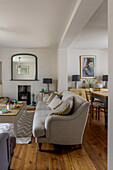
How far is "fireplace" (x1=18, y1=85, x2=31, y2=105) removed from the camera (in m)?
6.13

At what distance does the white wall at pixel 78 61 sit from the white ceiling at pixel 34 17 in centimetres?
188

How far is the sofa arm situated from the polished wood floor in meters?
0.18

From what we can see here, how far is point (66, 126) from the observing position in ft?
7.09

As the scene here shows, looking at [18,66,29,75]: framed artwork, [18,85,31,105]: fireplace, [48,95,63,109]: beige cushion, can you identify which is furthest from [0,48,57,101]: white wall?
[48,95,63,109]: beige cushion

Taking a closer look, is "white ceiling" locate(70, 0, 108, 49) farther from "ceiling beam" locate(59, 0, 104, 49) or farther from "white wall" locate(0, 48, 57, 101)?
"white wall" locate(0, 48, 57, 101)

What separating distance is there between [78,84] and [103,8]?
3.80 m

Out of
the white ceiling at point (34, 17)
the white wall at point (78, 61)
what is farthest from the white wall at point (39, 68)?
the white ceiling at point (34, 17)

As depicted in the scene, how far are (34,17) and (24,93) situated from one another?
3.78 metres

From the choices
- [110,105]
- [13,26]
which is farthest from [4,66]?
[110,105]

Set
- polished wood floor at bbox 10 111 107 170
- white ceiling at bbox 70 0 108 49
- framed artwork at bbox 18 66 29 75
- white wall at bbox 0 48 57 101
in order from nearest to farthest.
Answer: polished wood floor at bbox 10 111 107 170
white ceiling at bbox 70 0 108 49
white wall at bbox 0 48 57 101
framed artwork at bbox 18 66 29 75

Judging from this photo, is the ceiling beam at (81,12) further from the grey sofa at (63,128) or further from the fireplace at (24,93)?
the fireplace at (24,93)

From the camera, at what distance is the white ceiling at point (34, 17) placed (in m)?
2.53

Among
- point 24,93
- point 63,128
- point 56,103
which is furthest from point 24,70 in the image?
point 63,128

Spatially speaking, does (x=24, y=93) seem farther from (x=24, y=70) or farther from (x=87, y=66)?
(x=87, y=66)
